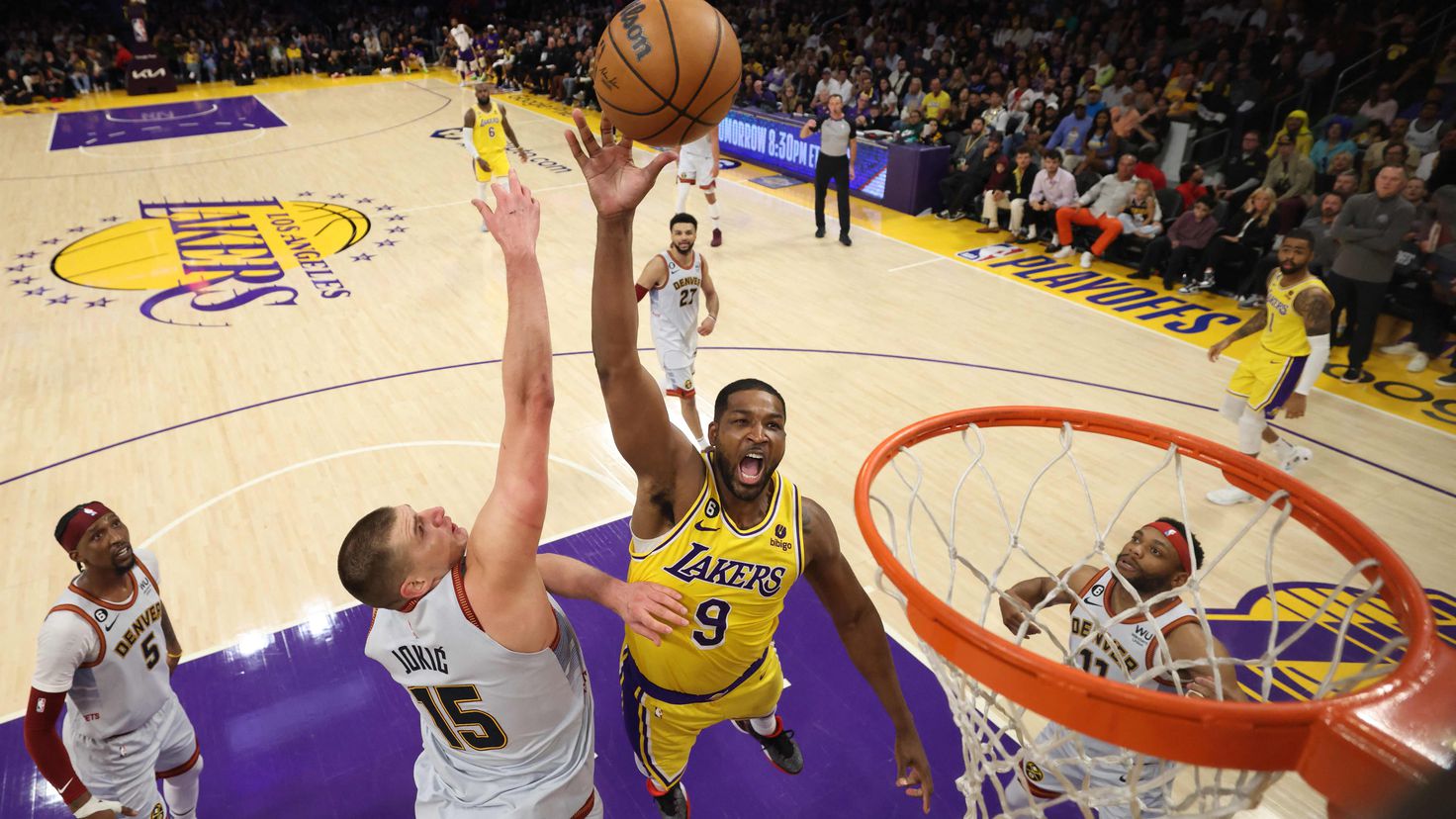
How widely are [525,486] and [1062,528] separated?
4174mm

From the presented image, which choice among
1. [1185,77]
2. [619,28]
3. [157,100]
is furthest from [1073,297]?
[157,100]

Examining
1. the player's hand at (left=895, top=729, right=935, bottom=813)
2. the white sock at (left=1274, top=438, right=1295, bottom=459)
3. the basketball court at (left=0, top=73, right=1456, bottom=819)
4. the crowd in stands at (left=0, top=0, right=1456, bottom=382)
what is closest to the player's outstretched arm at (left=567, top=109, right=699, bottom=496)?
the player's hand at (left=895, top=729, right=935, bottom=813)

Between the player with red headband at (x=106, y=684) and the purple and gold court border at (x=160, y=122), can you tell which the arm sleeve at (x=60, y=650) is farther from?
the purple and gold court border at (x=160, y=122)

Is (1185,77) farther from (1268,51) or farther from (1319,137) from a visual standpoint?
(1319,137)

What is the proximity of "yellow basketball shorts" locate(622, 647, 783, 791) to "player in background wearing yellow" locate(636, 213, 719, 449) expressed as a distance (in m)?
2.96

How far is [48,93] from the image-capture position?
21344 mm

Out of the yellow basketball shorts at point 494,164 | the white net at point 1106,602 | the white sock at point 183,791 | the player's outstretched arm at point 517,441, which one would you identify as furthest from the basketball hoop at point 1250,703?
the yellow basketball shorts at point 494,164

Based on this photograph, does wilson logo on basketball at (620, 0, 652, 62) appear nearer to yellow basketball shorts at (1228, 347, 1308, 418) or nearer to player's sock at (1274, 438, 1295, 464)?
yellow basketball shorts at (1228, 347, 1308, 418)

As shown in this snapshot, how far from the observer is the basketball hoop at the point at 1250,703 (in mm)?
1247

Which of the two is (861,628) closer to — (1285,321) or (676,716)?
(676,716)

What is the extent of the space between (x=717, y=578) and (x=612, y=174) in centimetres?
118

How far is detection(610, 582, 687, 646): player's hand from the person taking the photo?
2.37m

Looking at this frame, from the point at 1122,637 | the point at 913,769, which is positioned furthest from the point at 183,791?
the point at 1122,637

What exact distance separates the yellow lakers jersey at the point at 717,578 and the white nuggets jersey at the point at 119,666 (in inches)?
69.1
